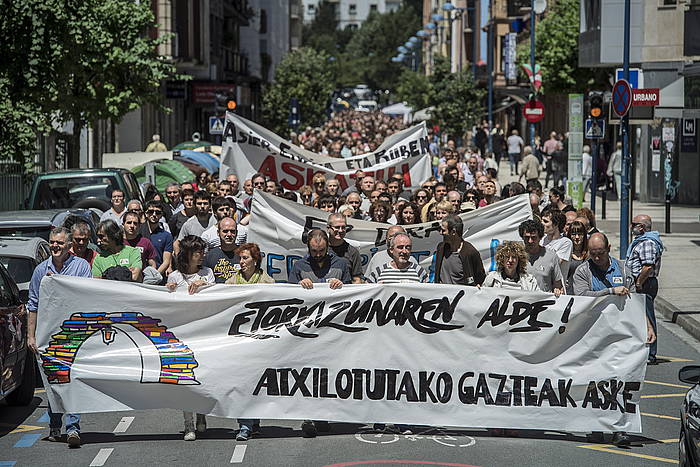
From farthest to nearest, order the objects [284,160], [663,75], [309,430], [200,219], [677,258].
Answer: [663,75], [677,258], [284,160], [200,219], [309,430]

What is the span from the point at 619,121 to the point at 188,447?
14980mm

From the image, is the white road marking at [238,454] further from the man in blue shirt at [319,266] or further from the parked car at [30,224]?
the parked car at [30,224]

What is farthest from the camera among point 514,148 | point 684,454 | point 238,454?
point 514,148

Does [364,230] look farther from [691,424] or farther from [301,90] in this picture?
[301,90]

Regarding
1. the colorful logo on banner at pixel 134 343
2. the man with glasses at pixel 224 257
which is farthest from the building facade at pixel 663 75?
the colorful logo on banner at pixel 134 343

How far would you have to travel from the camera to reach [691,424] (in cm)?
709

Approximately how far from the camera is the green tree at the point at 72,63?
69.0 feet

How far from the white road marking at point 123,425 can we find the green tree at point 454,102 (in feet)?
174

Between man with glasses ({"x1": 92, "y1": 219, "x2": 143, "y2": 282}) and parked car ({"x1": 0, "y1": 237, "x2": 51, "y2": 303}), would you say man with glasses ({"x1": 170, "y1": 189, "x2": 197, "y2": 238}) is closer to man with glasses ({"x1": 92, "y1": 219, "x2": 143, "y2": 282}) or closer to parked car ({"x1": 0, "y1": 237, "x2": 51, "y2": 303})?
parked car ({"x1": 0, "y1": 237, "x2": 51, "y2": 303})

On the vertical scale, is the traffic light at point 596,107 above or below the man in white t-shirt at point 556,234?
above

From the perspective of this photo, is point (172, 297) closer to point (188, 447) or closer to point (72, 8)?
point (188, 447)

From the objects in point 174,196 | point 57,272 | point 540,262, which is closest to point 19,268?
point 57,272

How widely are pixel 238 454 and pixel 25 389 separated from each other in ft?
9.49

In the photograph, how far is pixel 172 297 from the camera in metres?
9.94
